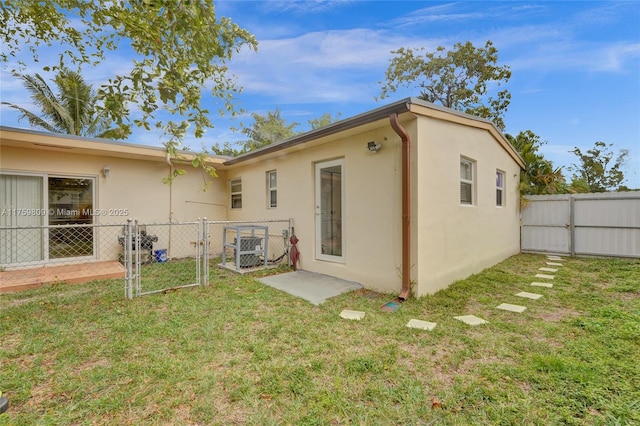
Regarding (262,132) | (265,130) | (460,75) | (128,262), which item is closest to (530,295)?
(128,262)

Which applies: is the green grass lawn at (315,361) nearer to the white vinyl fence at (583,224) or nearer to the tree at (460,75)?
the white vinyl fence at (583,224)

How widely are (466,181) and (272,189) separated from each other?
4.74 m

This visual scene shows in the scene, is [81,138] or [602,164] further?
[602,164]

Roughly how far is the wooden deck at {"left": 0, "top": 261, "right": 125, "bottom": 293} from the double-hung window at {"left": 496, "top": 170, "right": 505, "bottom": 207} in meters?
9.44

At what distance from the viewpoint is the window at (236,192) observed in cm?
938

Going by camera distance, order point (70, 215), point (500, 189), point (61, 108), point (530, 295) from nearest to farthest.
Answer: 1. point (530, 295)
2. point (70, 215)
3. point (500, 189)
4. point (61, 108)

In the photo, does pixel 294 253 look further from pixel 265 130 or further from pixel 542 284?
pixel 265 130

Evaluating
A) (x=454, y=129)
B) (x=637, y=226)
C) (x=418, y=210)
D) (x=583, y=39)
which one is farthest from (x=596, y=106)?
(x=418, y=210)

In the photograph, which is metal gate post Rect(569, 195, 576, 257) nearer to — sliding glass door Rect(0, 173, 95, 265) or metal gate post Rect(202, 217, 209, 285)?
metal gate post Rect(202, 217, 209, 285)

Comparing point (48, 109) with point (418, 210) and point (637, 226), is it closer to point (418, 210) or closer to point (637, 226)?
point (418, 210)

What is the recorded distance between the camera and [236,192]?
31.7ft

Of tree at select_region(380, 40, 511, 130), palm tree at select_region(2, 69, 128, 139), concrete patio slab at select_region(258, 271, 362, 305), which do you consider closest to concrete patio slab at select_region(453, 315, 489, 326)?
concrete patio slab at select_region(258, 271, 362, 305)

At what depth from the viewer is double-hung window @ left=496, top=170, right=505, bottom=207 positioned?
310 inches

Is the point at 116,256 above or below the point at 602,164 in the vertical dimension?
below
